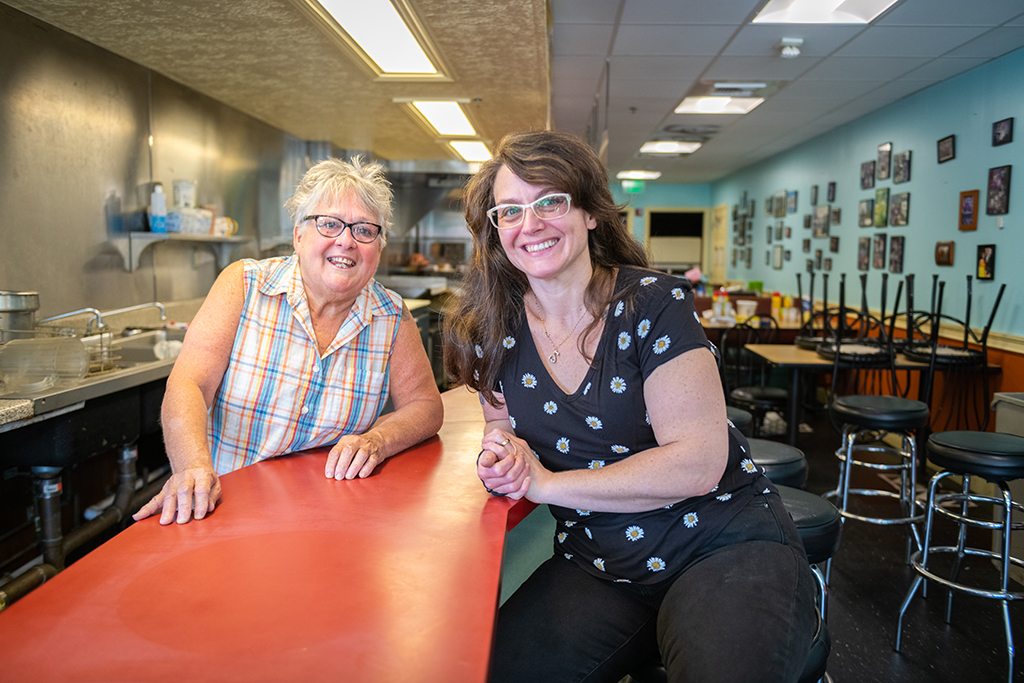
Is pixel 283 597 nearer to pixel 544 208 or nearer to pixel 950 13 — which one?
pixel 544 208

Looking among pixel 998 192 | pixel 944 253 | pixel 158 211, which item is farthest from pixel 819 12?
pixel 158 211

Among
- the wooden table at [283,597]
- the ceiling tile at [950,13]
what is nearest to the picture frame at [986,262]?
the ceiling tile at [950,13]

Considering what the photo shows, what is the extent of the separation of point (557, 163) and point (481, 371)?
521 millimetres

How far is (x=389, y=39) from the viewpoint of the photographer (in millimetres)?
3316

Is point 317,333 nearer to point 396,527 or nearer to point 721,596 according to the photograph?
point 396,527

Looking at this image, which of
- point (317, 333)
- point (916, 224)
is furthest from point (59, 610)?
point (916, 224)

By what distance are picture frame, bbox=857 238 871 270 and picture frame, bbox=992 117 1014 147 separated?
2.02 m

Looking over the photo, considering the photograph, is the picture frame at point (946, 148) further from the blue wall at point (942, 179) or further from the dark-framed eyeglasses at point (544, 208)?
the dark-framed eyeglasses at point (544, 208)

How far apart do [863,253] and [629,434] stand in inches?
260

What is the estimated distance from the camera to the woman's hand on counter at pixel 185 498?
1.25 meters

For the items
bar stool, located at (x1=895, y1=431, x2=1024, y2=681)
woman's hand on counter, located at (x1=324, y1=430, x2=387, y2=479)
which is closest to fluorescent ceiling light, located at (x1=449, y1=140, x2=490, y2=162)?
bar stool, located at (x1=895, y1=431, x2=1024, y2=681)

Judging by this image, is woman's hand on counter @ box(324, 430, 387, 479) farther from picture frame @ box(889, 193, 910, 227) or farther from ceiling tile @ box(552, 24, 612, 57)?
picture frame @ box(889, 193, 910, 227)

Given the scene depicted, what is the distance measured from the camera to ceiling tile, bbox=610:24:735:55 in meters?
4.40

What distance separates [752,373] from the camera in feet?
20.8
